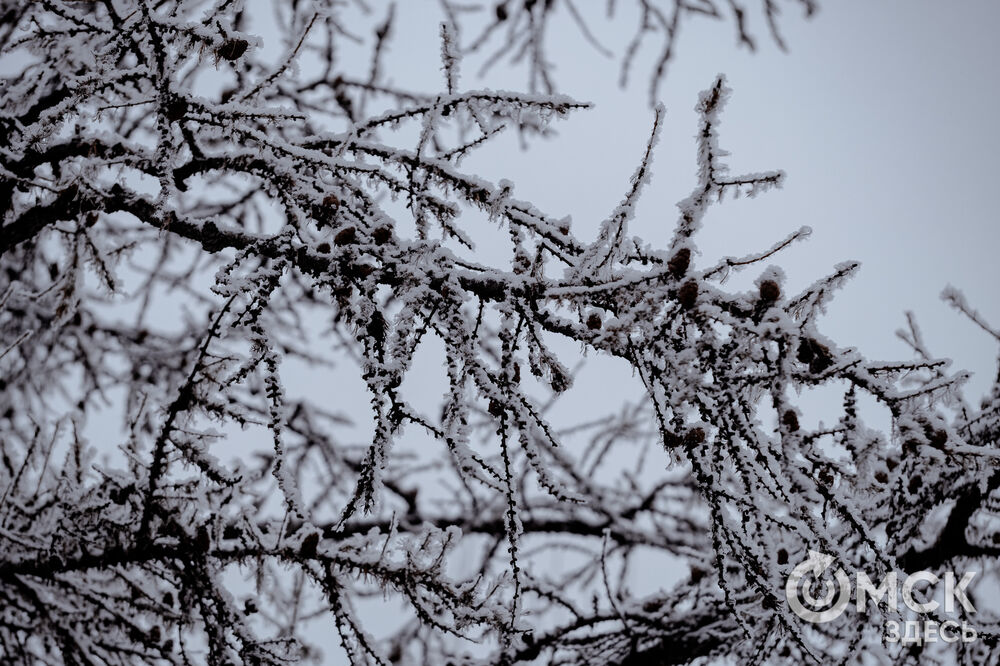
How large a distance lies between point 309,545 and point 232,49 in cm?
121

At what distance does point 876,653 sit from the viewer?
2.13 metres

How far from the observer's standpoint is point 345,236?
146 cm

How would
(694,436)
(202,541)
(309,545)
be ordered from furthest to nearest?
(202,541)
(309,545)
(694,436)

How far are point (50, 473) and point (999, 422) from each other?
3.08 meters

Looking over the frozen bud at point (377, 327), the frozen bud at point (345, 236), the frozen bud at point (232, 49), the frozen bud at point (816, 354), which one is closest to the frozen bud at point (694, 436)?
the frozen bud at point (816, 354)

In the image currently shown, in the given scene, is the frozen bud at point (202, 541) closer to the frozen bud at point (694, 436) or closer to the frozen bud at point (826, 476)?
the frozen bud at point (694, 436)

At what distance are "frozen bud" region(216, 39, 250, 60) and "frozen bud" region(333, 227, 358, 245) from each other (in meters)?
0.47

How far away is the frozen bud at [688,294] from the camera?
1226 millimetres

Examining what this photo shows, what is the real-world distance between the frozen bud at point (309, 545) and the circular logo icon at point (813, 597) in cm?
117

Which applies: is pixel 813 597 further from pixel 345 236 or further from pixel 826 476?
pixel 345 236

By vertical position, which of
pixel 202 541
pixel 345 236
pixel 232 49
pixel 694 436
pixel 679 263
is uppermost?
pixel 232 49

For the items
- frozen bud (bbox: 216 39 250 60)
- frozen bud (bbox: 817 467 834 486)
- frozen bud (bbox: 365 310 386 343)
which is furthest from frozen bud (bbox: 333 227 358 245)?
frozen bud (bbox: 817 467 834 486)

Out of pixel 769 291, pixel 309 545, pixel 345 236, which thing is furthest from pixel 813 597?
pixel 345 236

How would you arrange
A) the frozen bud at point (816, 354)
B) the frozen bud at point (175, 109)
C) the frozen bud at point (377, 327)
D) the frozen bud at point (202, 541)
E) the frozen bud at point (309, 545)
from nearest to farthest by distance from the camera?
the frozen bud at point (816, 354)
the frozen bud at point (377, 327)
the frozen bud at point (175, 109)
the frozen bud at point (309, 545)
the frozen bud at point (202, 541)
